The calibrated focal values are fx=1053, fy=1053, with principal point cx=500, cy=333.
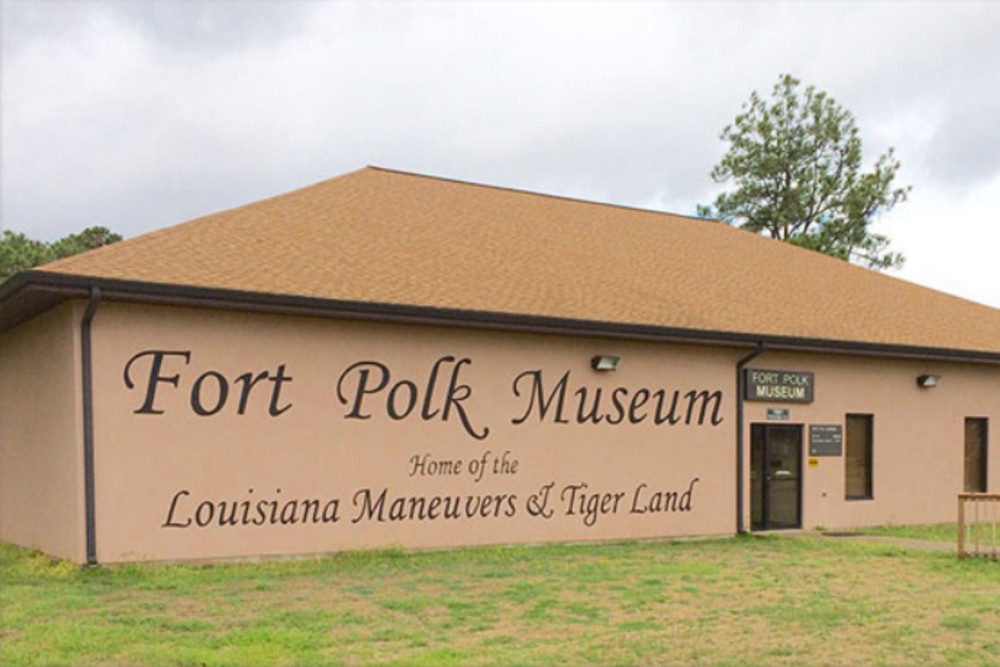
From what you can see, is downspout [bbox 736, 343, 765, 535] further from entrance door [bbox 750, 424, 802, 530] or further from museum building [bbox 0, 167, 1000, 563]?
entrance door [bbox 750, 424, 802, 530]

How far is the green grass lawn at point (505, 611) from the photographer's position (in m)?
8.16

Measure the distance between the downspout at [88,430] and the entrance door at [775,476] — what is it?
11.0m

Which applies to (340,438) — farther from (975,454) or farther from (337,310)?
(975,454)

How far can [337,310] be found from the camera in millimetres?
13750

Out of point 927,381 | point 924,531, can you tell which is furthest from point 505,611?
point 927,381

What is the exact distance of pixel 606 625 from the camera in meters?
9.40

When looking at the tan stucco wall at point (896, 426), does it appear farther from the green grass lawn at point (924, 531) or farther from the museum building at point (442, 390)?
the green grass lawn at point (924, 531)

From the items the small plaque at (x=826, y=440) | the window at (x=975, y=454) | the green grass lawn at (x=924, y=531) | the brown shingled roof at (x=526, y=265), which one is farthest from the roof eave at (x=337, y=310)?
the window at (x=975, y=454)

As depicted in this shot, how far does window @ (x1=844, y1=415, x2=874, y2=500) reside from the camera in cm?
1984

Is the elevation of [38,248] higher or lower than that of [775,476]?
higher

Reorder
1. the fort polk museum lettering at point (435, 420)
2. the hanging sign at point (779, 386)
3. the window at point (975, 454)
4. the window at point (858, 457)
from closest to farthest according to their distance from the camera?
the fort polk museum lettering at point (435, 420), the hanging sign at point (779, 386), the window at point (858, 457), the window at point (975, 454)

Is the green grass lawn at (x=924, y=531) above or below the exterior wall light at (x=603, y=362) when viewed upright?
below

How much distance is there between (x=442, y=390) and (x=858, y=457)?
9.32 metres

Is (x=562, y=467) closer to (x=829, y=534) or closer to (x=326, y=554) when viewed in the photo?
(x=326, y=554)
